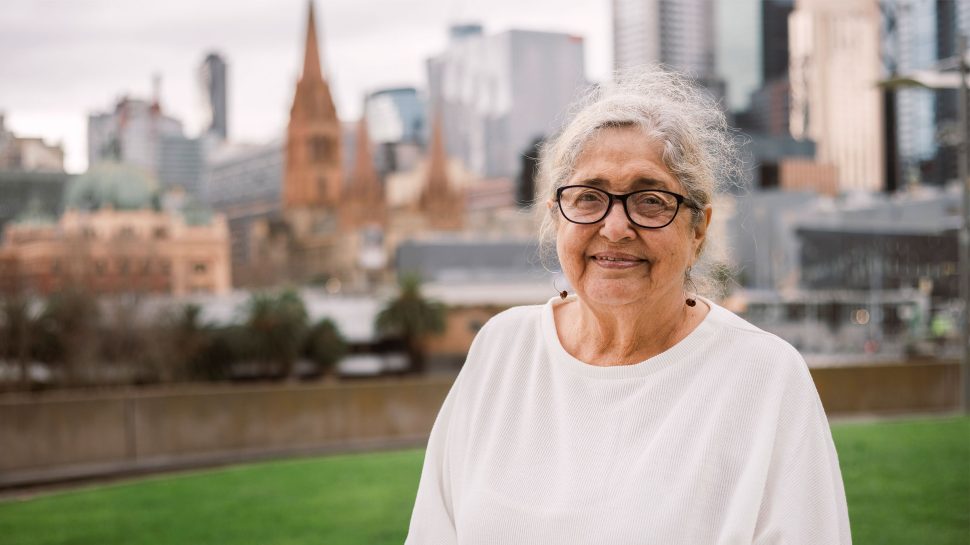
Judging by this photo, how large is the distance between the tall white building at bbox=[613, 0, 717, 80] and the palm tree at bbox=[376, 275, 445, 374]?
148439mm

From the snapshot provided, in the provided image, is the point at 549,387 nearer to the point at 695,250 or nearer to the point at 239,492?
the point at 695,250

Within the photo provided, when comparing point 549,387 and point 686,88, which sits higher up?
point 686,88

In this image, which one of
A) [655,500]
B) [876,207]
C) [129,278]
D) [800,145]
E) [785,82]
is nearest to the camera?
[655,500]

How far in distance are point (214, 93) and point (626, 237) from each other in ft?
396

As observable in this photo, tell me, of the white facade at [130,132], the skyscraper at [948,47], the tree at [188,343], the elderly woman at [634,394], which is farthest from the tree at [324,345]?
the white facade at [130,132]

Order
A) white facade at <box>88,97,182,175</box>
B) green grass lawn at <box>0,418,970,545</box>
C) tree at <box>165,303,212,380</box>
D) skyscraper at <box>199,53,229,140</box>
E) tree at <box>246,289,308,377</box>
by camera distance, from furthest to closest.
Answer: skyscraper at <box>199,53,229,140</box> → white facade at <box>88,97,182,175</box> → tree at <box>246,289,308,377</box> → tree at <box>165,303,212,380</box> → green grass lawn at <box>0,418,970,545</box>

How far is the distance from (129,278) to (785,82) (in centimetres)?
14605

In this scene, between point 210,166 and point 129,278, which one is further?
point 210,166

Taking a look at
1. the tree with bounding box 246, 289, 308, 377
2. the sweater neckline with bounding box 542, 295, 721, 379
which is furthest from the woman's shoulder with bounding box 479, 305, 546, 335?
the tree with bounding box 246, 289, 308, 377

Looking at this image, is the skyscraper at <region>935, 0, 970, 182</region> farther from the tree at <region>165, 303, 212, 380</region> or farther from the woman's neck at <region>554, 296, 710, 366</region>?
the woman's neck at <region>554, 296, 710, 366</region>

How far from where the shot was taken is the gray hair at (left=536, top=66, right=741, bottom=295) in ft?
6.98

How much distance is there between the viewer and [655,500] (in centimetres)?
197

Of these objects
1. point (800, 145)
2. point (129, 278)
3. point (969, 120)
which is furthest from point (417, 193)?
point (969, 120)

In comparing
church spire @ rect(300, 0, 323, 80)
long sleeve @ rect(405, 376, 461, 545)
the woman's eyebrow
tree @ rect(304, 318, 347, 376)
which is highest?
church spire @ rect(300, 0, 323, 80)
